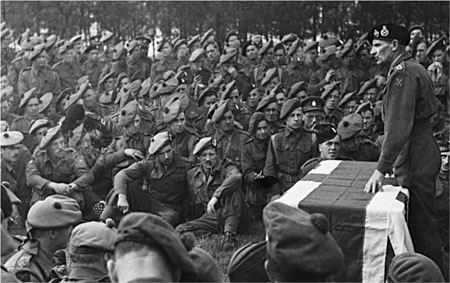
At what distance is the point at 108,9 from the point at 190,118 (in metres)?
11.4

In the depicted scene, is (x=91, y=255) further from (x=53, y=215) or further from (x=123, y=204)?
(x=123, y=204)

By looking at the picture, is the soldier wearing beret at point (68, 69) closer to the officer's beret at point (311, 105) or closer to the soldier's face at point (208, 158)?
the officer's beret at point (311, 105)

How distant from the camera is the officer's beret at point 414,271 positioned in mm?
2891

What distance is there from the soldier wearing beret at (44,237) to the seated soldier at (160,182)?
2543mm

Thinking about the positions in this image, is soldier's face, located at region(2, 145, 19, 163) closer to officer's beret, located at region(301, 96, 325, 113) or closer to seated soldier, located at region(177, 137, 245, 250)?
seated soldier, located at region(177, 137, 245, 250)

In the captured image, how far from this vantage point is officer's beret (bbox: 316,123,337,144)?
25.6 ft

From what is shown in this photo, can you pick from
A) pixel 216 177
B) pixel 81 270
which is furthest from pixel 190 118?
pixel 81 270

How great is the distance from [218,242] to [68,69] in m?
7.49

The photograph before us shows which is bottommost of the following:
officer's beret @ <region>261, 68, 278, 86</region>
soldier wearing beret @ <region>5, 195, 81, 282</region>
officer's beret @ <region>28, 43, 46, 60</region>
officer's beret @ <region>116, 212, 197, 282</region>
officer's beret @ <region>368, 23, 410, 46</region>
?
officer's beret @ <region>261, 68, 278, 86</region>

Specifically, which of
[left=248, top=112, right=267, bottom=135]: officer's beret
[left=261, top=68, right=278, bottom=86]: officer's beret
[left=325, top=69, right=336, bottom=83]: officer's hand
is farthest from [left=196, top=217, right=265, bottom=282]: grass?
[left=325, top=69, right=336, bottom=83]: officer's hand

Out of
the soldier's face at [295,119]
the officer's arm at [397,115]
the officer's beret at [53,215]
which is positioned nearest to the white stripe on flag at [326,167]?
the officer's arm at [397,115]

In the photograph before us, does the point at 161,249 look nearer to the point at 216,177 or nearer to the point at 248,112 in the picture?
the point at 216,177

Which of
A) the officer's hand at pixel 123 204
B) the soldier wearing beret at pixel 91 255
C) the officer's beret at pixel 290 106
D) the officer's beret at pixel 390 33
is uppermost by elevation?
the officer's beret at pixel 390 33

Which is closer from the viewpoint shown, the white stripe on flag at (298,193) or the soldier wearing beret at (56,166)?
the white stripe on flag at (298,193)
